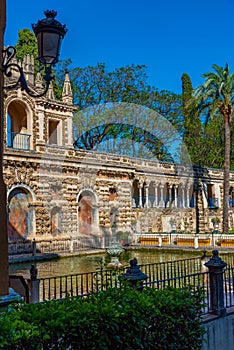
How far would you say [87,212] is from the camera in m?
26.7

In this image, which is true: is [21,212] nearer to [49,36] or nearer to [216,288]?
[216,288]

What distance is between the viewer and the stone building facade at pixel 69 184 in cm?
2261

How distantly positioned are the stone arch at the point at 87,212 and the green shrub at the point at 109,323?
830 inches

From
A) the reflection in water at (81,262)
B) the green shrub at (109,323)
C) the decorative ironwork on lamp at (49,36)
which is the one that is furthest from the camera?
the reflection in water at (81,262)

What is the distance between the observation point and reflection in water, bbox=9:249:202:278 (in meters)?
16.6

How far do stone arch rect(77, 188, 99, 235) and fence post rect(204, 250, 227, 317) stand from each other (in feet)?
61.1

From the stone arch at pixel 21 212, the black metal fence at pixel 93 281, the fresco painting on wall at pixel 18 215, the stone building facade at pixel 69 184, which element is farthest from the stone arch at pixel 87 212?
the black metal fence at pixel 93 281

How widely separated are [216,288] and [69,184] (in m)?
18.1

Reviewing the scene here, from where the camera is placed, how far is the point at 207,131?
40.8 metres

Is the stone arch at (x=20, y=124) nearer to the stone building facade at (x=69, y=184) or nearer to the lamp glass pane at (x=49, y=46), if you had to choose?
the stone building facade at (x=69, y=184)

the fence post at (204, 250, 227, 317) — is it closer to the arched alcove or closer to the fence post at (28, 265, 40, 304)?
the fence post at (28, 265, 40, 304)

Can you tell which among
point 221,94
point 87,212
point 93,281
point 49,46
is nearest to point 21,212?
point 87,212

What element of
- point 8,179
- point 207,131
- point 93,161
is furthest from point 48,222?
point 207,131

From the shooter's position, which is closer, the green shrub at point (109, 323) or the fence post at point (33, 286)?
the green shrub at point (109, 323)
